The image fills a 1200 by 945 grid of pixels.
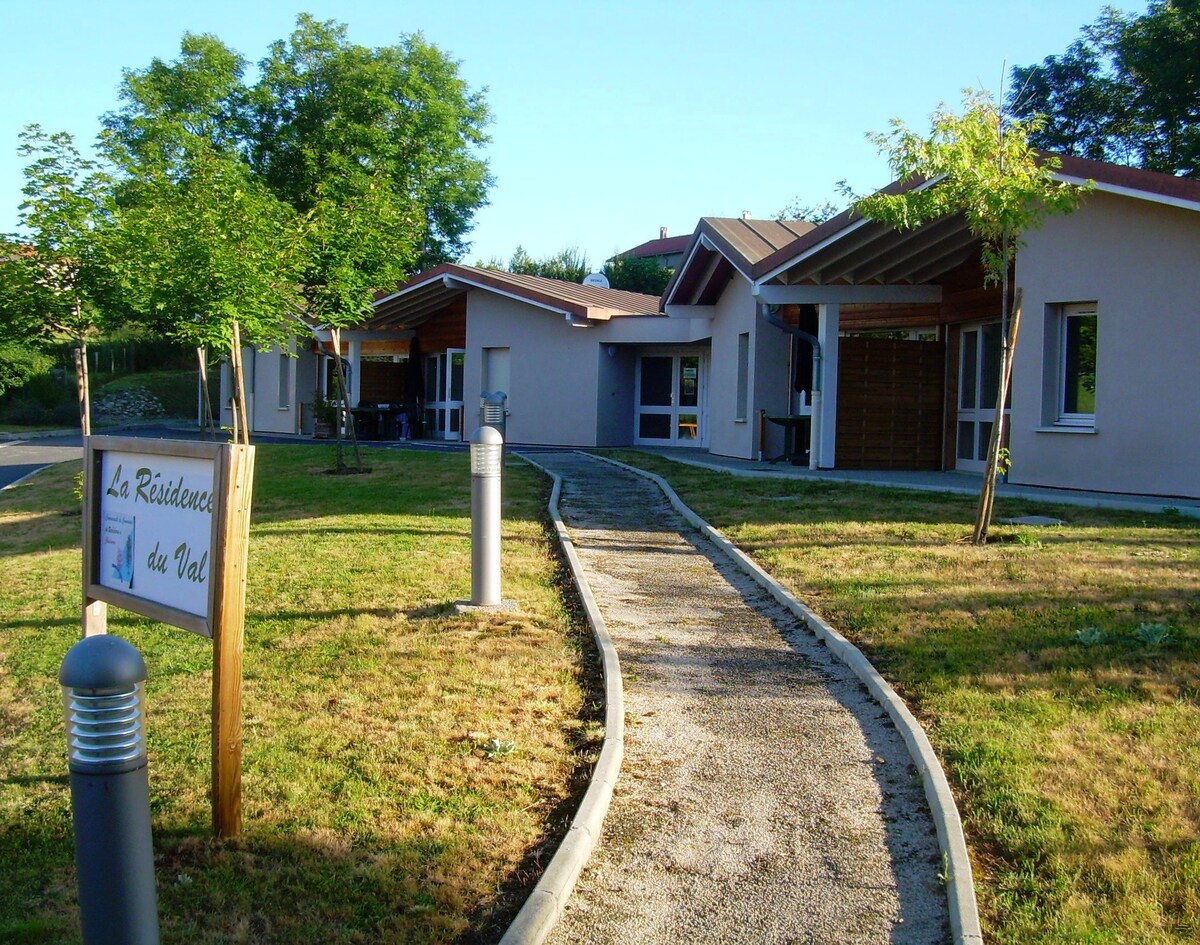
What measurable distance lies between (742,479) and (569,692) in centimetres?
1051

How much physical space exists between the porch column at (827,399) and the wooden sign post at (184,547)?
13590 mm

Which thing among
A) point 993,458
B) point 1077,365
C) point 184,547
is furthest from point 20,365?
point 184,547

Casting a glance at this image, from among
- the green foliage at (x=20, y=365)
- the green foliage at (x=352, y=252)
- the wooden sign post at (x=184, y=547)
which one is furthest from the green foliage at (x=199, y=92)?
the wooden sign post at (x=184, y=547)

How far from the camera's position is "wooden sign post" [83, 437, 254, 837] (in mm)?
4336

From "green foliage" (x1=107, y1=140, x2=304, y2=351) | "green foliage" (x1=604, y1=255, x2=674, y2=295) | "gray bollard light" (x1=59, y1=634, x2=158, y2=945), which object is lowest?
"gray bollard light" (x1=59, y1=634, x2=158, y2=945)

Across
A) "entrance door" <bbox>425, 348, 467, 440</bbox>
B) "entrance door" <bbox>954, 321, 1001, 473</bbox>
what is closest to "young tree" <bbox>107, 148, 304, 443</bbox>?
"entrance door" <bbox>954, 321, 1001, 473</bbox>

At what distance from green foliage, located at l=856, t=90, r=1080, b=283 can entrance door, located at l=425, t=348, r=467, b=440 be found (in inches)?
753

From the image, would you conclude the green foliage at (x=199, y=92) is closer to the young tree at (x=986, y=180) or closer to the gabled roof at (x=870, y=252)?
the gabled roof at (x=870, y=252)

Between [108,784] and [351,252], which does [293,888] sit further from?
[351,252]

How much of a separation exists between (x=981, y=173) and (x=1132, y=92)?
25477 millimetres

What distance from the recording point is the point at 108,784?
286 cm

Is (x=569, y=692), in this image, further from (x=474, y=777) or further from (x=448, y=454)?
(x=448, y=454)

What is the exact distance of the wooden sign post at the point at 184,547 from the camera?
4336mm

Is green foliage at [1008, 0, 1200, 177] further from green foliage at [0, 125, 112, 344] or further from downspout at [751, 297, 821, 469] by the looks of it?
green foliage at [0, 125, 112, 344]
